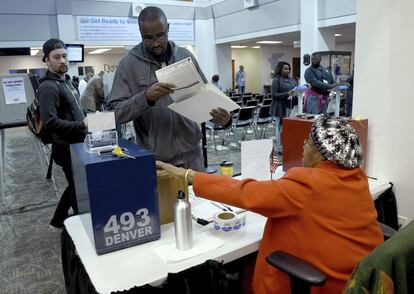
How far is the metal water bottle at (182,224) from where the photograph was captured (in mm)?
1178

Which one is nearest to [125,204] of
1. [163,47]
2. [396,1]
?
[163,47]

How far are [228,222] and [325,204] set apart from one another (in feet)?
1.27

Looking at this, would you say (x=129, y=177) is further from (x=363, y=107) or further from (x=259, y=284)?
(x=363, y=107)

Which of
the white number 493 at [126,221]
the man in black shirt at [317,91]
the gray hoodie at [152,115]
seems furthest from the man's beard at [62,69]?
the man in black shirt at [317,91]

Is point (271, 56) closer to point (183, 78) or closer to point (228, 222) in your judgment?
point (183, 78)

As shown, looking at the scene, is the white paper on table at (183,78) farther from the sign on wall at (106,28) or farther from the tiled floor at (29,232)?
the sign on wall at (106,28)

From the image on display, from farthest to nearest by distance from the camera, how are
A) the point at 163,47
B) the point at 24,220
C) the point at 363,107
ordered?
1. the point at 24,220
2. the point at 363,107
3. the point at 163,47

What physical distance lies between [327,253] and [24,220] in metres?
3.15

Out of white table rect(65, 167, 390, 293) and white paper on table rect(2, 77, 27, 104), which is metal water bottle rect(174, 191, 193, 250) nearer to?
white table rect(65, 167, 390, 293)

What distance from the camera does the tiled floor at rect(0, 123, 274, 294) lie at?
238 centimetres

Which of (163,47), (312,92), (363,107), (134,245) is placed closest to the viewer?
(134,245)

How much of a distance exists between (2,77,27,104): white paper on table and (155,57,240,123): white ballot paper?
3.47 metres

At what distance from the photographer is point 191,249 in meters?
1.23

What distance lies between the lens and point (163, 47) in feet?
5.57
